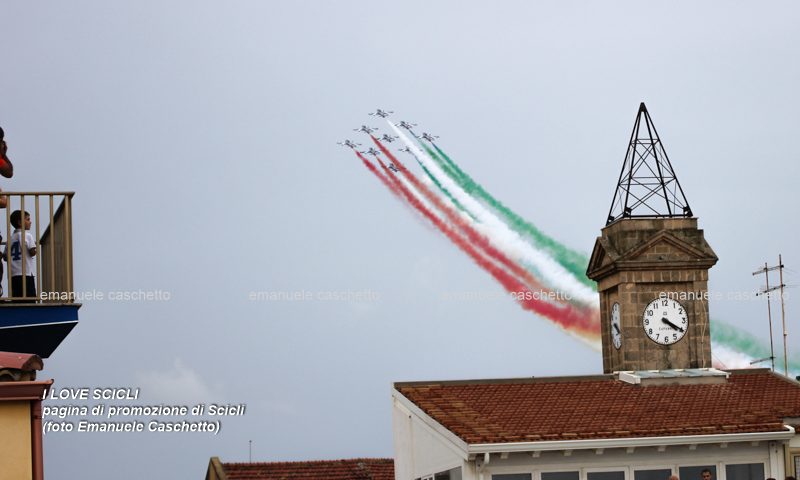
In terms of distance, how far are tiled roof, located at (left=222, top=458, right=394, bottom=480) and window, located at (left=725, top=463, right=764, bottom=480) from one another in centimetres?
1319

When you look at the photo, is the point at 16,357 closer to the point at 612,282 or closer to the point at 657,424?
the point at 657,424

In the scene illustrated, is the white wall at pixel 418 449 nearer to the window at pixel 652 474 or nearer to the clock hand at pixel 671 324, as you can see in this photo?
the window at pixel 652 474

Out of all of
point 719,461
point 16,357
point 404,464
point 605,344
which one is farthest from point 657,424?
point 16,357

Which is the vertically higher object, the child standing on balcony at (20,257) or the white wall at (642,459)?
the child standing on balcony at (20,257)

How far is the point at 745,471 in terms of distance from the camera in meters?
34.9

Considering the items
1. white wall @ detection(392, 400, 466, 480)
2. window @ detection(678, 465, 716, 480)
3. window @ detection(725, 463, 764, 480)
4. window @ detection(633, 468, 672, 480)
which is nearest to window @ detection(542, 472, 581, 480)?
window @ detection(633, 468, 672, 480)

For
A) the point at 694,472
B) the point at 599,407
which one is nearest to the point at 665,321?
the point at 599,407

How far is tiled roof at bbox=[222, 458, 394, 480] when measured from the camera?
4531cm

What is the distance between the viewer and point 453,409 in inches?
1431

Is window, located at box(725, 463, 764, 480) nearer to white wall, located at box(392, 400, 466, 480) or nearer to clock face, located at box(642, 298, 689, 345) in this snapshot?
white wall, located at box(392, 400, 466, 480)

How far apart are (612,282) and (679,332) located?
95.6 inches

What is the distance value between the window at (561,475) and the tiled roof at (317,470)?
1226 centimetres

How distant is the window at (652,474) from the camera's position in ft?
112

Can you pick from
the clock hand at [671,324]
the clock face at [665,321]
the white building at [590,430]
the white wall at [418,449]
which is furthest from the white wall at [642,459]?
the clock hand at [671,324]
